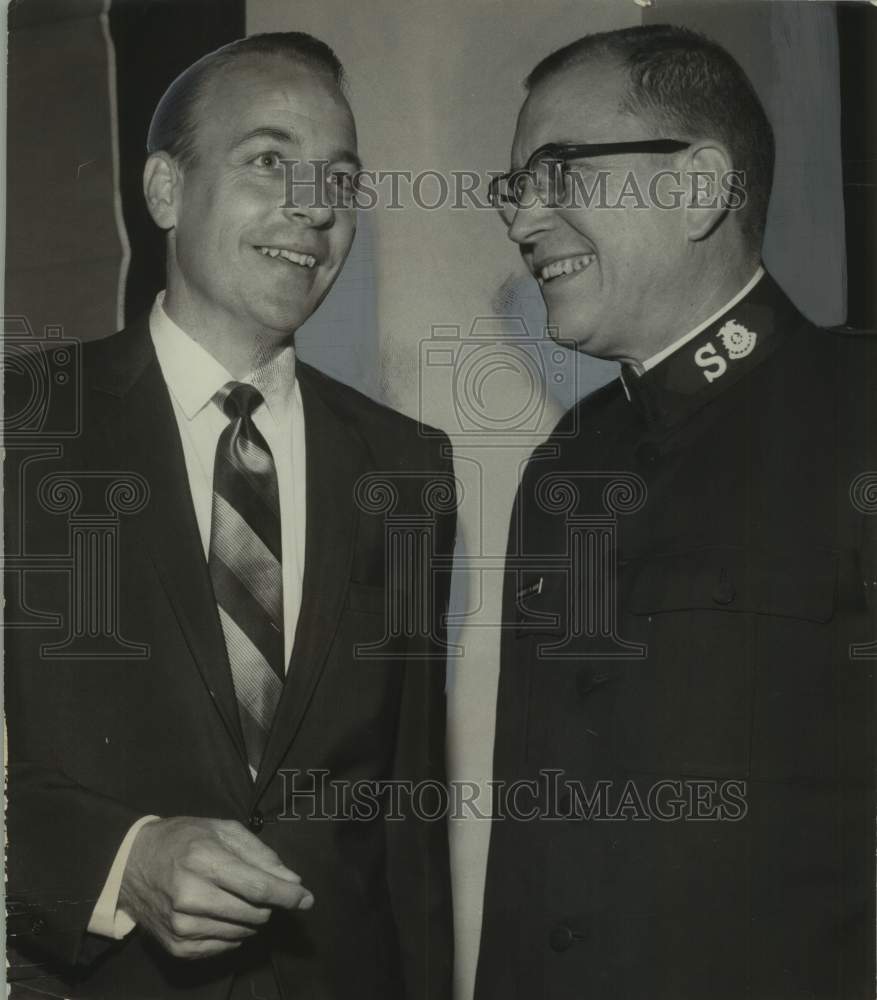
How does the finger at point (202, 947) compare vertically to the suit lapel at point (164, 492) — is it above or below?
below

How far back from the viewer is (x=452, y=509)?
238 centimetres

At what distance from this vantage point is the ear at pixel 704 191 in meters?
2.37

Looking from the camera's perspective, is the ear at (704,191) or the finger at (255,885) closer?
the finger at (255,885)

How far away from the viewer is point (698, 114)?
7.81 ft

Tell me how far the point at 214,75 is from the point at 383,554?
2.94 ft

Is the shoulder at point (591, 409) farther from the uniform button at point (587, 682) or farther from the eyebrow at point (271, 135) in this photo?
the eyebrow at point (271, 135)

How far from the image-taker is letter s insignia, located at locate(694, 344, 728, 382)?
2.32 m

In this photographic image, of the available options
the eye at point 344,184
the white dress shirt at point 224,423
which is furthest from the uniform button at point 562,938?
the eye at point 344,184

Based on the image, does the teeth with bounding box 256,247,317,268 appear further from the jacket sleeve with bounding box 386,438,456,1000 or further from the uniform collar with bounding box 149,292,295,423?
the jacket sleeve with bounding box 386,438,456,1000

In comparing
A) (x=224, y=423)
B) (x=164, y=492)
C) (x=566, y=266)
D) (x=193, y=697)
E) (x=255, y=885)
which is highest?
(x=566, y=266)

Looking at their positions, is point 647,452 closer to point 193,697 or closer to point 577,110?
point 577,110

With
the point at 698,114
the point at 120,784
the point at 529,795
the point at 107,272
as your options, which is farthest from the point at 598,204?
the point at 120,784

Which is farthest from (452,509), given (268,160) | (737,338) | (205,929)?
(205,929)

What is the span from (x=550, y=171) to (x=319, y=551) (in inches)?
30.3
